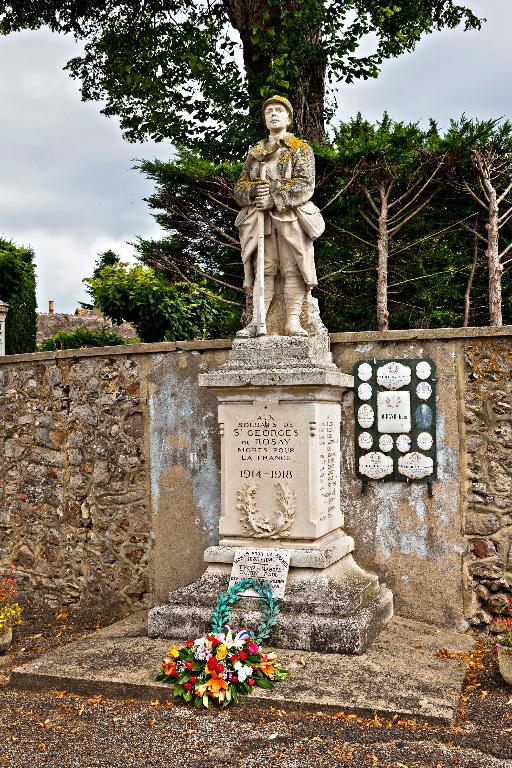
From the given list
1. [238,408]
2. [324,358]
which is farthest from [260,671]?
[324,358]

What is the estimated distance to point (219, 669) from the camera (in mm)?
4742

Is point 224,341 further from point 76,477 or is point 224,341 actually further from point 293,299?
point 76,477

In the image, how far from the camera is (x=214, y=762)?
13.1ft

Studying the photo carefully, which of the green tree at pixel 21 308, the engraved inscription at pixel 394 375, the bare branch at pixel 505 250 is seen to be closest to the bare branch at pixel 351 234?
the bare branch at pixel 505 250

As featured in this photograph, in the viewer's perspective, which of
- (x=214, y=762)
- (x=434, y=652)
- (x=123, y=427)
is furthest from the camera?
(x=123, y=427)

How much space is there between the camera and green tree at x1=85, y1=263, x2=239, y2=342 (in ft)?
44.3

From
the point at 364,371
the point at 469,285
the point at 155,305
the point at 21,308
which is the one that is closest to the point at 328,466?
the point at 364,371

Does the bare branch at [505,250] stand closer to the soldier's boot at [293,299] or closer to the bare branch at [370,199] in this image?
the bare branch at [370,199]

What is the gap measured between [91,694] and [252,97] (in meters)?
9.22

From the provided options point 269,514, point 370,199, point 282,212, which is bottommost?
point 269,514

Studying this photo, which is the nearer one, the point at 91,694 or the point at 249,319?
the point at 91,694

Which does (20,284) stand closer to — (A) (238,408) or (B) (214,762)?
(A) (238,408)

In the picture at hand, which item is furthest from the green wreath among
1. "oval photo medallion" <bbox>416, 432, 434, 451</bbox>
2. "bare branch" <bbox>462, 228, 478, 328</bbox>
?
"bare branch" <bbox>462, 228, 478, 328</bbox>

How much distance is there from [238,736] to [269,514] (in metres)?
1.82
